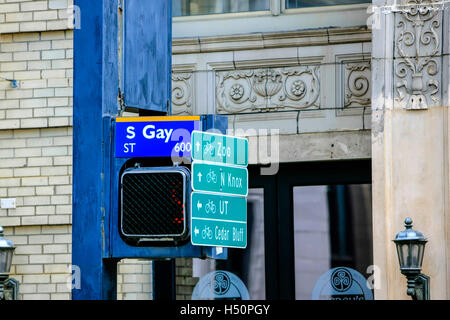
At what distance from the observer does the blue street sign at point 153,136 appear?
6375 millimetres

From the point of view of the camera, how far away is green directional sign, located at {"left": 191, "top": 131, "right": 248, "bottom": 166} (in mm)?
6215

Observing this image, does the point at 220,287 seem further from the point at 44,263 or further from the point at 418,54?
the point at 418,54

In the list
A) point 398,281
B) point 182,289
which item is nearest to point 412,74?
point 398,281

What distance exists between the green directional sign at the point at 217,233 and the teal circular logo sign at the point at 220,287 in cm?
546

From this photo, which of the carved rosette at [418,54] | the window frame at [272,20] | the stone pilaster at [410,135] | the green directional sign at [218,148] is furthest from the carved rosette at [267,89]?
the green directional sign at [218,148]

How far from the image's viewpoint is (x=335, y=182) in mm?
11898

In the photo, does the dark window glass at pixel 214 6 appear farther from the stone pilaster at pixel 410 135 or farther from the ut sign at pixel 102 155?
the ut sign at pixel 102 155

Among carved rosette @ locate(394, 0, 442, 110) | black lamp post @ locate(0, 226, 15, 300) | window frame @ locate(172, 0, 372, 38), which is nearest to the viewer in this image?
black lamp post @ locate(0, 226, 15, 300)

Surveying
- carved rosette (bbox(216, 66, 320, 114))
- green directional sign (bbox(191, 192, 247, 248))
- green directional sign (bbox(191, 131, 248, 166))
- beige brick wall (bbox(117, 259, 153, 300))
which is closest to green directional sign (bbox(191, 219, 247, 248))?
green directional sign (bbox(191, 192, 247, 248))

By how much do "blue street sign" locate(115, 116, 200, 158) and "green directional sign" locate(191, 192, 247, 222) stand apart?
32cm

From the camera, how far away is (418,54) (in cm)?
1096

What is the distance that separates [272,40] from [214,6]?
87cm

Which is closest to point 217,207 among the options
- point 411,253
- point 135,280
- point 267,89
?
point 411,253

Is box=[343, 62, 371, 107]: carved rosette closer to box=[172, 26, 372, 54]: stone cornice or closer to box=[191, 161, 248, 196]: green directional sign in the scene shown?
box=[172, 26, 372, 54]: stone cornice
